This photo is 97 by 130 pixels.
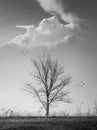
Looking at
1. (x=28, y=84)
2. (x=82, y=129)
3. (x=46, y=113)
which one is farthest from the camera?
(x=28, y=84)

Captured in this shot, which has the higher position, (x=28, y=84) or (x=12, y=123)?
(x=28, y=84)

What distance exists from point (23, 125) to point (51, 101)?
41.1ft

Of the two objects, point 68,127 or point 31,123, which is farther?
point 31,123

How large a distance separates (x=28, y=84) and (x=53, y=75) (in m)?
3.72

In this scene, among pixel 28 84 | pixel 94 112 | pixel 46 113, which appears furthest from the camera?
pixel 28 84

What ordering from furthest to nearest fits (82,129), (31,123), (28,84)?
(28,84)
(31,123)
(82,129)

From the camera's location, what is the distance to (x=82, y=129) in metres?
21.4

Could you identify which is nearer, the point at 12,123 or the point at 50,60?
the point at 12,123

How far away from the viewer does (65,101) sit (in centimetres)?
3547

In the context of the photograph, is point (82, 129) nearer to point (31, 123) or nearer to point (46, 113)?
point (31, 123)

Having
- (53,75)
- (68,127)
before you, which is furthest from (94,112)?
(68,127)

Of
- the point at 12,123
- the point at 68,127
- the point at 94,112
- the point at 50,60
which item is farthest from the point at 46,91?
the point at 68,127

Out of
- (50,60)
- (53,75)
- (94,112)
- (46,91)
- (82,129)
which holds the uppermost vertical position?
(50,60)

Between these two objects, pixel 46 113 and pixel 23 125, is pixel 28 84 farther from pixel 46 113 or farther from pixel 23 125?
pixel 23 125
